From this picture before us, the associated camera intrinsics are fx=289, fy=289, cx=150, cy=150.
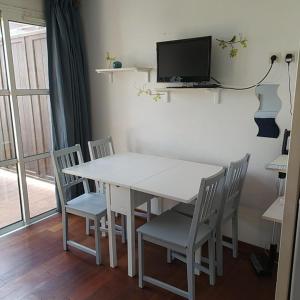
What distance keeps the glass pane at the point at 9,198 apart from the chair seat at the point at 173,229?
5.76ft

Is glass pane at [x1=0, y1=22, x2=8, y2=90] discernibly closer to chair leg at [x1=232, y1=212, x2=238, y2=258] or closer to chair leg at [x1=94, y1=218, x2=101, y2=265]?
chair leg at [x1=94, y1=218, x2=101, y2=265]

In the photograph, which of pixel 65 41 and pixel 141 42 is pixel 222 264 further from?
pixel 65 41

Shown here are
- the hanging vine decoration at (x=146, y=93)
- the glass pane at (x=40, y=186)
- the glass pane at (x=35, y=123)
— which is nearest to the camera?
the hanging vine decoration at (x=146, y=93)

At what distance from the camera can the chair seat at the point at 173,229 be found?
1999 millimetres

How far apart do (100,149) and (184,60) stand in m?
1.27

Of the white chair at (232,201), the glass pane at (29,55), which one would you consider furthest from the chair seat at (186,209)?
the glass pane at (29,55)

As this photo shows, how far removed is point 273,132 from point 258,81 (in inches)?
17.7

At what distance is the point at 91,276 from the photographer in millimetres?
2357

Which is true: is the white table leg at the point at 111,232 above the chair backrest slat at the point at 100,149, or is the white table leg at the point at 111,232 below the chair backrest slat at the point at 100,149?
below

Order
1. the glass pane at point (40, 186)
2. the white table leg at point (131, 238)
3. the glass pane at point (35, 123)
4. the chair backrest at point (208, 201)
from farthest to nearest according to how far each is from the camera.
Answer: the glass pane at point (40, 186)
the glass pane at point (35, 123)
the white table leg at point (131, 238)
the chair backrest at point (208, 201)

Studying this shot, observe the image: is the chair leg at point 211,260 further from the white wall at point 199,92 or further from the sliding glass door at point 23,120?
the sliding glass door at point 23,120

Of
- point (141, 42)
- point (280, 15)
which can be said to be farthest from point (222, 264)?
point (141, 42)

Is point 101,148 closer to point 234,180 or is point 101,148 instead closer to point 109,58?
point 109,58

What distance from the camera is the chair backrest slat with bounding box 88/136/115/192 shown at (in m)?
2.98
